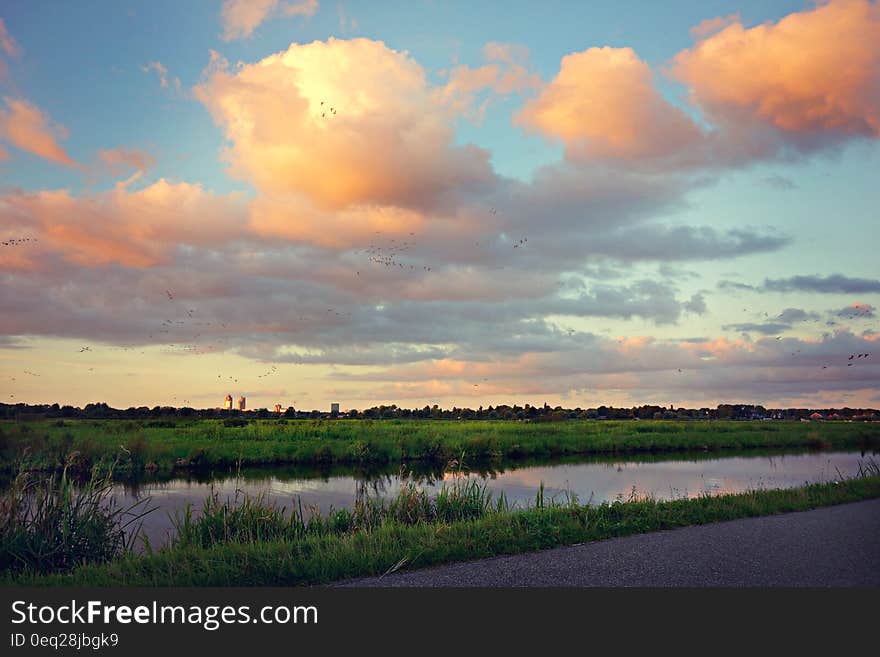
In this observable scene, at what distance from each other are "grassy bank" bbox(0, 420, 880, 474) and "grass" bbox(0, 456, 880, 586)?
10864 mm

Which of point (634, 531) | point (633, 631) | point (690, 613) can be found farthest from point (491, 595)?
point (634, 531)

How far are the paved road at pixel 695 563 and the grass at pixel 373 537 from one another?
0.43m

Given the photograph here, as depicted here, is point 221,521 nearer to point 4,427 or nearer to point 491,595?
point 491,595

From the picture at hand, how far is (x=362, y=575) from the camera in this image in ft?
27.6

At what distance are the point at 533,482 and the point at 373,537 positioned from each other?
21.7 m

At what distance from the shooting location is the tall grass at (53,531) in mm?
9617

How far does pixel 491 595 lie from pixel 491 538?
100 inches

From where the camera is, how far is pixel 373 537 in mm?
9859

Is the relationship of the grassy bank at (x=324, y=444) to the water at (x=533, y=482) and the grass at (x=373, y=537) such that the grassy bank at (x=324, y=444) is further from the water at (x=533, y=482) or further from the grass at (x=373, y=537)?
the grass at (x=373, y=537)

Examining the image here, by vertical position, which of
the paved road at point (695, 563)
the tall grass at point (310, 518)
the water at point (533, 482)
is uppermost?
the paved road at point (695, 563)

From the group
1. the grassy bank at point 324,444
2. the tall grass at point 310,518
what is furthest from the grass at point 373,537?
the grassy bank at point 324,444

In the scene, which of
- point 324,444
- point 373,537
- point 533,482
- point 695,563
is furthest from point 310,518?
point 324,444

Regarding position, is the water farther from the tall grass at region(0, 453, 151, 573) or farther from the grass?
the tall grass at region(0, 453, 151, 573)

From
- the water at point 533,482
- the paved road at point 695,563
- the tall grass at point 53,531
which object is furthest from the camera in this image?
the water at point 533,482
